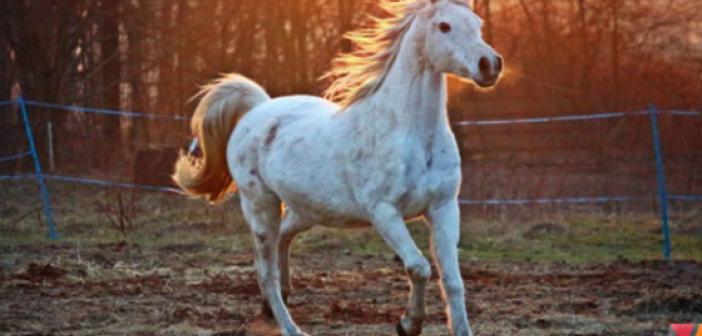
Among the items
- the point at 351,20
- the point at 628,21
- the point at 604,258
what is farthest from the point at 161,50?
the point at 604,258

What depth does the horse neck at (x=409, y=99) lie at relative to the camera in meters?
5.93

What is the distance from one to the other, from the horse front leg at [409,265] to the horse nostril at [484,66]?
75 cm

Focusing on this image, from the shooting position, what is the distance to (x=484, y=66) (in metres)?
5.69

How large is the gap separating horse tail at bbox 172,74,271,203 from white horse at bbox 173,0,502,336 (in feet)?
0.74

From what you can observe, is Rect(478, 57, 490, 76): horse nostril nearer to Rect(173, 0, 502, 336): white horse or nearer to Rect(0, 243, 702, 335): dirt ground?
Rect(173, 0, 502, 336): white horse

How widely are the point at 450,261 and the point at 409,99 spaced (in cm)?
82

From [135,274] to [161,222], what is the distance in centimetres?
464

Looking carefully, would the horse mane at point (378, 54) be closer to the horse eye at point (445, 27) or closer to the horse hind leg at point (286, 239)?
the horse eye at point (445, 27)

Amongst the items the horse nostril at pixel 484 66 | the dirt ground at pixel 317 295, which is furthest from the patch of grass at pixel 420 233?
the horse nostril at pixel 484 66

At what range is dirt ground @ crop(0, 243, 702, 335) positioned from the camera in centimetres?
673

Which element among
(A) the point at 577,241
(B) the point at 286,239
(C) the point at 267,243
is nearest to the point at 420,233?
(A) the point at 577,241

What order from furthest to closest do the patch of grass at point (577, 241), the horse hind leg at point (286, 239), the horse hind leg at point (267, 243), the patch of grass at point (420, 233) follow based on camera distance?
the patch of grass at point (420, 233)
the patch of grass at point (577, 241)
the horse hind leg at point (286, 239)
the horse hind leg at point (267, 243)

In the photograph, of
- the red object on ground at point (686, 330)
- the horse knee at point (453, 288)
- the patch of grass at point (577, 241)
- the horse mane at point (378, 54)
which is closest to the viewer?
the red object on ground at point (686, 330)

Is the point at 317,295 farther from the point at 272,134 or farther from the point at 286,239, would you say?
the point at 272,134
